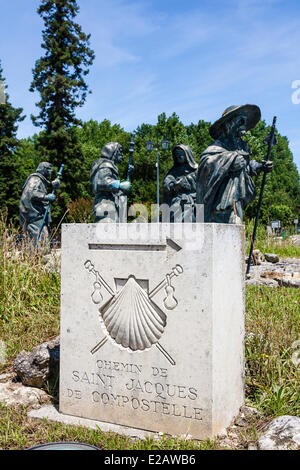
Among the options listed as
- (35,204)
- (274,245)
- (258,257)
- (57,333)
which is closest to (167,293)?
(57,333)

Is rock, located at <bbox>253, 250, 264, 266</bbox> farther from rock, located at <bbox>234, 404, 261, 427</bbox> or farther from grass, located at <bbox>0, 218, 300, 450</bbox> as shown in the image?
rock, located at <bbox>234, 404, 261, 427</bbox>

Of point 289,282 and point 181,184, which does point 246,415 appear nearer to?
point 289,282

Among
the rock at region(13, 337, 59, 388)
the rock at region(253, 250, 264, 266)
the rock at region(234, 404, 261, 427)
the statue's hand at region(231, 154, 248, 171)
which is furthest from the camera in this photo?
the rock at region(253, 250, 264, 266)

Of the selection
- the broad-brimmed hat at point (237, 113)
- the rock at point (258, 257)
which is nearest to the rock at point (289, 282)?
the rock at point (258, 257)

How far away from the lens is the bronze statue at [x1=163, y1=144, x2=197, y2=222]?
33.4 feet

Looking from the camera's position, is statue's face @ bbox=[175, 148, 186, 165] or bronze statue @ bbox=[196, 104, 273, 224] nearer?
bronze statue @ bbox=[196, 104, 273, 224]

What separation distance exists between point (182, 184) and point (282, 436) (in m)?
8.02

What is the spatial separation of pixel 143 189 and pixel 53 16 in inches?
460

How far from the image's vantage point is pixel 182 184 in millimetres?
10188

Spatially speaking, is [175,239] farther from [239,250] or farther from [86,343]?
[86,343]

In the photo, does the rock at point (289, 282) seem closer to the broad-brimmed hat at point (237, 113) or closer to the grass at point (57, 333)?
the grass at point (57, 333)

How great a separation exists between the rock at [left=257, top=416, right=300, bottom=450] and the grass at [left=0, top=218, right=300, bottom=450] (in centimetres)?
16

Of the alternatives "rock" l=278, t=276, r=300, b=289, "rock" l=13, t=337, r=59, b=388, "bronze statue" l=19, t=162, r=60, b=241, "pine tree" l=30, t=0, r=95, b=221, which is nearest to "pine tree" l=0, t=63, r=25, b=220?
"pine tree" l=30, t=0, r=95, b=221
